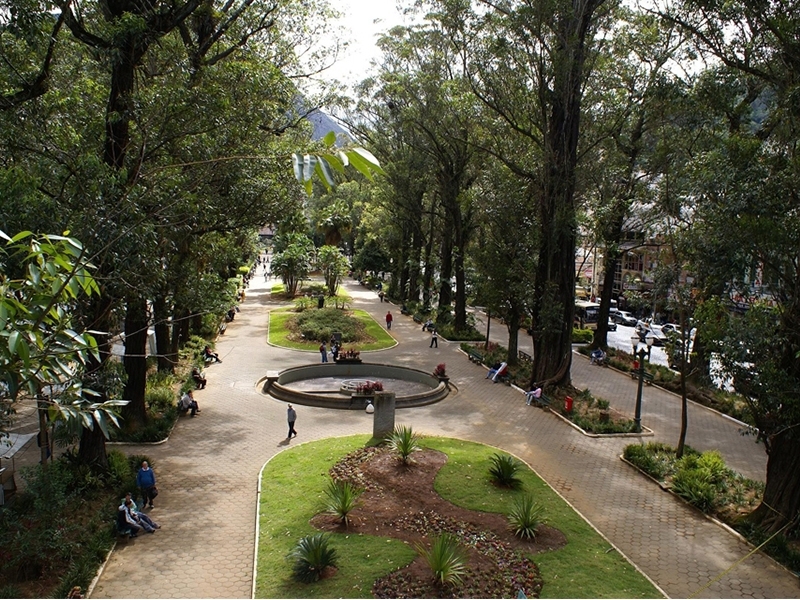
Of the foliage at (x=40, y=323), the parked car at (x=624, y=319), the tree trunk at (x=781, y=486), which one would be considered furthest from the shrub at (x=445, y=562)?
the parked car at (x=624, y=319)

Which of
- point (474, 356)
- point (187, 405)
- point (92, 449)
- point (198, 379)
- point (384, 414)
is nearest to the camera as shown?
point (92, 449)

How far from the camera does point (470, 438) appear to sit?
666 inches

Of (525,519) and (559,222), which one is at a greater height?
(559,222)

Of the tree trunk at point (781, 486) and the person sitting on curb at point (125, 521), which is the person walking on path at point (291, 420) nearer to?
the person sitting on curb at point (125, 521)

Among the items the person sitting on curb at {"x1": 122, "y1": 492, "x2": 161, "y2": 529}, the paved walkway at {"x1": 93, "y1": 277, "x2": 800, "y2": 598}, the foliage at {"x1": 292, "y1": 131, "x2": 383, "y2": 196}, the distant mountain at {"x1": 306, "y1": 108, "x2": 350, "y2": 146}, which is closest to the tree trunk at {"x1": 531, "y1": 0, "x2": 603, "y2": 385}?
the paved walkway at {"x1": 93, "y1": 277, "x2": 800, "y2": 598}

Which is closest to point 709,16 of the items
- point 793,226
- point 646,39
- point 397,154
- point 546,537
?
point 793,226

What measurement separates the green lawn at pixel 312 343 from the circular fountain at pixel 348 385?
459 cm

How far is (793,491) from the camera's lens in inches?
456

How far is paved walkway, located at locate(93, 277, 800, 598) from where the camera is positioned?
1004 centimetres

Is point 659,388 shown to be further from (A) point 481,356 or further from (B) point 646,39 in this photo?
(B) point 646,39

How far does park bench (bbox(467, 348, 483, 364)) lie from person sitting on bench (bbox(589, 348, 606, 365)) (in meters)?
5.46

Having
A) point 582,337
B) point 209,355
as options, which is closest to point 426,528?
point 209,355

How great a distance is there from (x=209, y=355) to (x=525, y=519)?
Answer: 1729 centimetres

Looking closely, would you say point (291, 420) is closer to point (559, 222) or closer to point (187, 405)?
point (187, 405)
